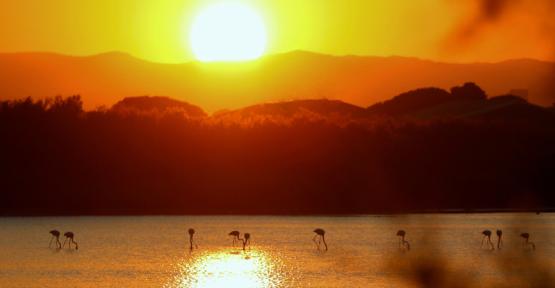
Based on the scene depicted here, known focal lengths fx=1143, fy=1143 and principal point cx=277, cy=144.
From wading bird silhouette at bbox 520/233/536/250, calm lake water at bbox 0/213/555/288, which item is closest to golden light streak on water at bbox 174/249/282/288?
calm lake water at bbox 0/213/555/288

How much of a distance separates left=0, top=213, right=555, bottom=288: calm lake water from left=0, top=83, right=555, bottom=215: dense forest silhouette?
21.0 feet

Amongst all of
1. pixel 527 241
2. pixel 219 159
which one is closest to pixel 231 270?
pixel 527 241

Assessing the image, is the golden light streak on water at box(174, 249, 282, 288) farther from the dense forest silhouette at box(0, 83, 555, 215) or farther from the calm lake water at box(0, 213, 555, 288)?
the dense forest silhouette at box(0, 83, 555, 215)

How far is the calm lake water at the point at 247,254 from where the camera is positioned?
241cm

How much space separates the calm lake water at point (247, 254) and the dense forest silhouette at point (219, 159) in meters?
6.41

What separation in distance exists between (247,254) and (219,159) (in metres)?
34.9

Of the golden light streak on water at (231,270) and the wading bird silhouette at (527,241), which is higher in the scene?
the golden light streak on water at (231,270)

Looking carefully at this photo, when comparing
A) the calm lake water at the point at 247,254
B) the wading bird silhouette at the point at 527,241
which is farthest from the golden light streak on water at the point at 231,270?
the wading bird silhouette at the point at 527,241

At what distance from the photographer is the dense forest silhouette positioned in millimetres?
65000

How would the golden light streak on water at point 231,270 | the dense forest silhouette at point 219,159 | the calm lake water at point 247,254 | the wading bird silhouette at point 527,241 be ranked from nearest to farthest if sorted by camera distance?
the calm lake water at point 247,254
the wading bird silhouette at point 527,241
the golden light streak on water at point 231,270
the dense forest silhouette at point 219,159

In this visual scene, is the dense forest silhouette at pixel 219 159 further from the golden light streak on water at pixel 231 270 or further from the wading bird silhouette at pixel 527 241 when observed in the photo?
the wading bird silhouette at pixel 527 241

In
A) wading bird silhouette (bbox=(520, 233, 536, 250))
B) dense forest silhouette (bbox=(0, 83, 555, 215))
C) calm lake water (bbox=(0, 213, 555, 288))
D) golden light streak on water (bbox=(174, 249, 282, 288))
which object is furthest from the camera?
dense forest silhouette (bbox=(0, 83, 555, 215))

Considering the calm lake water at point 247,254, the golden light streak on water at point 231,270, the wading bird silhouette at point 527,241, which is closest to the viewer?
the calm lake water at point 247,254

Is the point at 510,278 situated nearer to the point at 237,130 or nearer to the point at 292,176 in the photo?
the point at 292,176
